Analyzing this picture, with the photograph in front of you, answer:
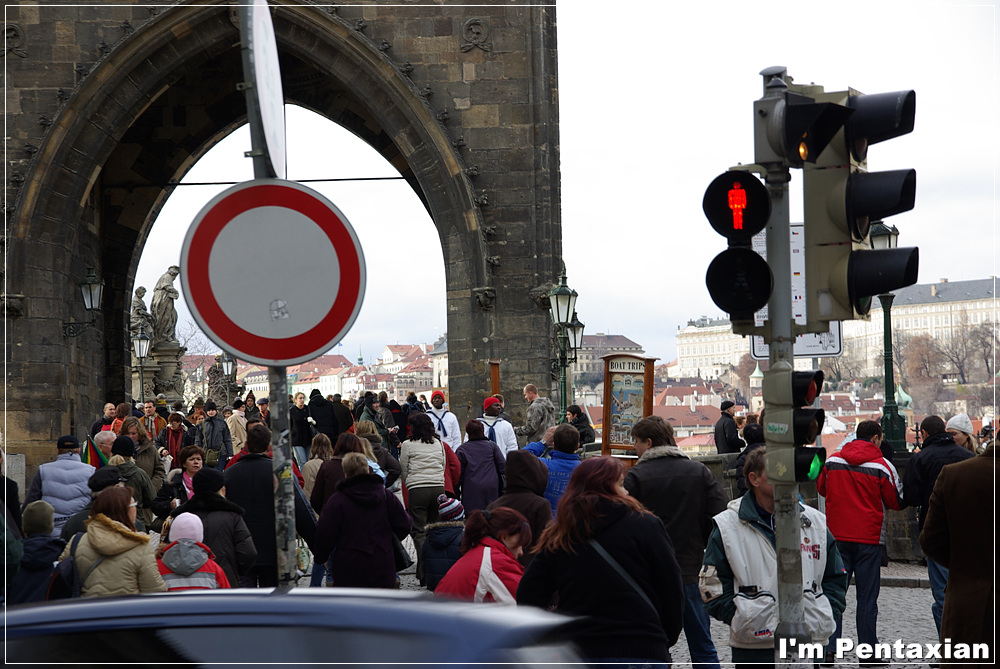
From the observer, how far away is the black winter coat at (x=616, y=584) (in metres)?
4.21

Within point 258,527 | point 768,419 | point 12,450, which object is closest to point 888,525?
point 258,527

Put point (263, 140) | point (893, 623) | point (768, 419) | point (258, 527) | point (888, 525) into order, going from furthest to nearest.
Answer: point (888, 525)
point (893, 623)
point (258, 527)
point (768, 419)
point (263, 140)

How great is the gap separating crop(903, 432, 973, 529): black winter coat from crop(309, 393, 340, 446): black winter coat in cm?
978

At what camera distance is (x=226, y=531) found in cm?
662

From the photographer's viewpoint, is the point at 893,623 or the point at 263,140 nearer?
the point at 263,140

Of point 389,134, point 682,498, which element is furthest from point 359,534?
point 389,134

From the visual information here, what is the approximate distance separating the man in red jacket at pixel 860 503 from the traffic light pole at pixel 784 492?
3.45m

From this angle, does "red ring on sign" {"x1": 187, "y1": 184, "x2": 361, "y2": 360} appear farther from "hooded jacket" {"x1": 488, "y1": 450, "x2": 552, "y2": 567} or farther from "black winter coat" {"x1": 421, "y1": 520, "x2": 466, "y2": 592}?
"black winter coat" {"x1": 421, "y1": 520, "x2": 466, "y2": 592}

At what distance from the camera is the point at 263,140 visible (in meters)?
3.56

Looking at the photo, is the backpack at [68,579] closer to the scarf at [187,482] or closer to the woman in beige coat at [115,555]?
the woman in beige coat at [115,555]

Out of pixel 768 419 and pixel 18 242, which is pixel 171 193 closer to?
pixel 18 242

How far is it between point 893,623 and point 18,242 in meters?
15.0

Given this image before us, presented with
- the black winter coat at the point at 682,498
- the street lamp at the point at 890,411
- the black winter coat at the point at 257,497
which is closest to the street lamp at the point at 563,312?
the street lamp at the point at 890,411

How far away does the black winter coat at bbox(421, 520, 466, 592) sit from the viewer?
25.2ft
